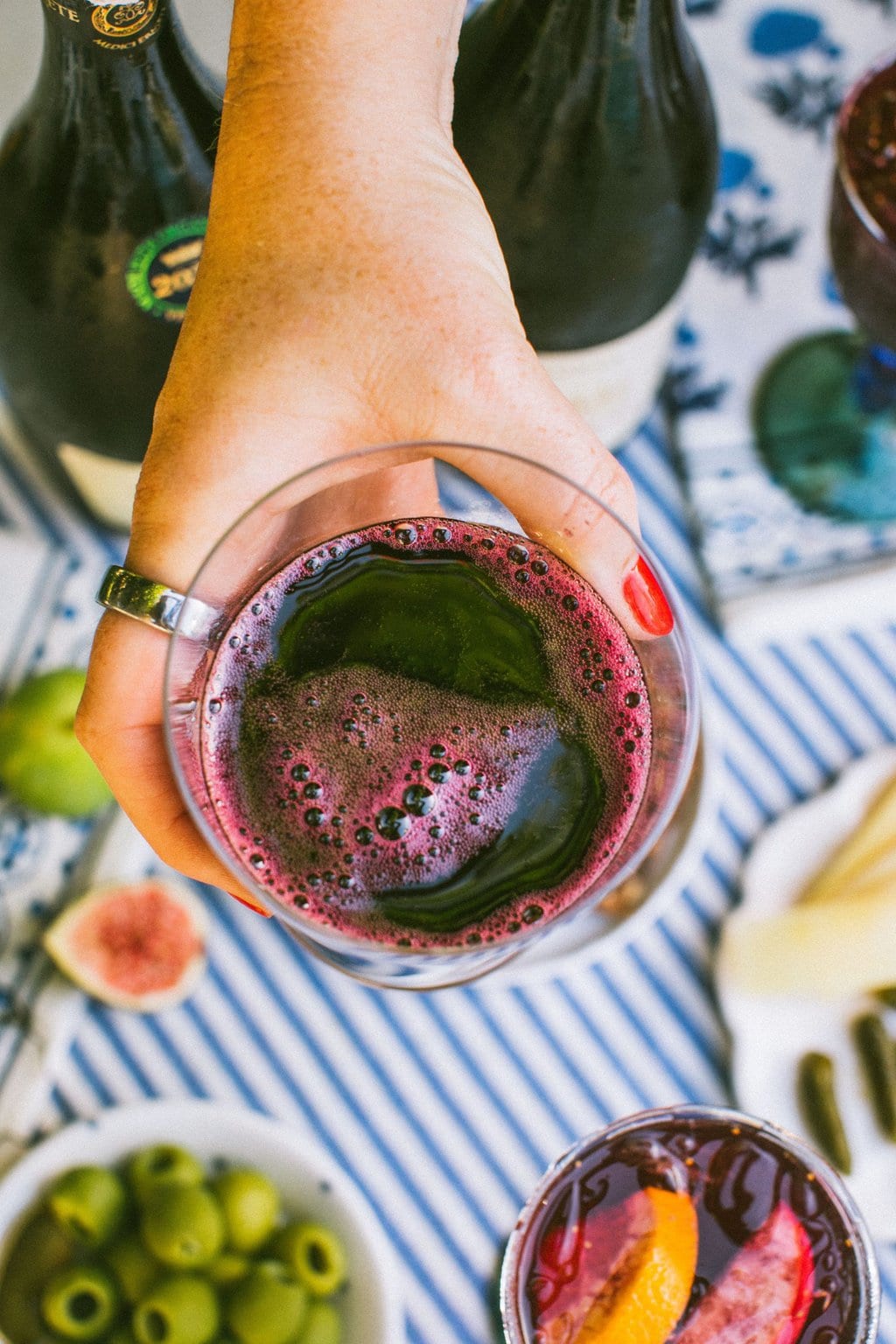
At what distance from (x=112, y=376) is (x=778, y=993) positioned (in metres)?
0.68

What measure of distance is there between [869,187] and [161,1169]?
0.87m

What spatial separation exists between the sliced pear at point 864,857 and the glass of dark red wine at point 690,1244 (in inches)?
9.4

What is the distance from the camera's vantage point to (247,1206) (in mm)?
950

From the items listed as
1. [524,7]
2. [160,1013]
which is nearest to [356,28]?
[524,7]

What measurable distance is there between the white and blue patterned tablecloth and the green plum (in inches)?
1.7

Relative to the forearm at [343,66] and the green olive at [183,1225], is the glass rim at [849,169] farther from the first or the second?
the green olive at [183,1225]

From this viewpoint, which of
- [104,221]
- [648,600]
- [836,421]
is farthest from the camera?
[836,421]

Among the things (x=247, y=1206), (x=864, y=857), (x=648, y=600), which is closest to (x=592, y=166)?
(x=648, y=600)

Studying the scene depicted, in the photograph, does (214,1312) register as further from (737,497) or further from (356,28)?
(356,28)

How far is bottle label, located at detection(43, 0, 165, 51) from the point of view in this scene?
0.74m

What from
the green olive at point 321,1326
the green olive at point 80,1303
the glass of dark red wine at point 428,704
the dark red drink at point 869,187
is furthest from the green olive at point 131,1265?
the dark red drink at point 869,187

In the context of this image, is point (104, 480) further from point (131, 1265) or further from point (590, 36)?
point (131, 1265)

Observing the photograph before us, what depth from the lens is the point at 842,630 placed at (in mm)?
1097

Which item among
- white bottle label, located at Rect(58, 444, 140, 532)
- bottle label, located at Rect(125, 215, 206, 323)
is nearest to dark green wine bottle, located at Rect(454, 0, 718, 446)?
bottle label, located at Rect(125, 215, 206, 323)
